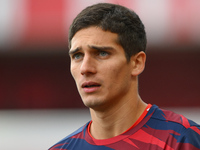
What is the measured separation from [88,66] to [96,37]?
211mm

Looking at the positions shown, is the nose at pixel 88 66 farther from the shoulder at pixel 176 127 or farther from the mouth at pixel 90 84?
the shoulder at pixel 176 127

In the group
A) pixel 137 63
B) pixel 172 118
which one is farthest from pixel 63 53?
pixel 172 118

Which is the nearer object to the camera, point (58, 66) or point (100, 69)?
point (100, 69)

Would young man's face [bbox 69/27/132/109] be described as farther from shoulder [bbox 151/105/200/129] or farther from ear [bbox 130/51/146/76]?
shoulder [bbox 151/105/200/129]

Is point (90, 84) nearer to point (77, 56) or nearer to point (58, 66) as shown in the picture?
point (77, 56)

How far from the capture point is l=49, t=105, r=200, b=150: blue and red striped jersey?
→ 8.50 feet

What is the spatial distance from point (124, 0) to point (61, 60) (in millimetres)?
2324

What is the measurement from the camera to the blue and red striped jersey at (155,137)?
2590mm

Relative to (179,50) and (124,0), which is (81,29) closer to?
(124,0)

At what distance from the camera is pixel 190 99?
962cm

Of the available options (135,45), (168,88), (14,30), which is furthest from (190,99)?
(135,45)

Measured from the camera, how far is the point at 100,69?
9.02ft

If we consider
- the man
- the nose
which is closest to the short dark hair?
the man

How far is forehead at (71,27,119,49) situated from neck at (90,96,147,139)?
439 millimetres
